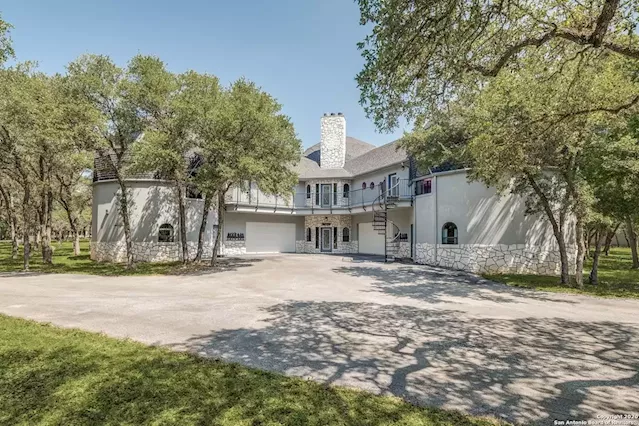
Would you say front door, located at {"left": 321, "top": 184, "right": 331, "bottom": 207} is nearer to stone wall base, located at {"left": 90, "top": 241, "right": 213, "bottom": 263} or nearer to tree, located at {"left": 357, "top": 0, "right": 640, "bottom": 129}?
stone wall base, located at {"left": 90, "top": 241, "right": 213, "bottom": 263}

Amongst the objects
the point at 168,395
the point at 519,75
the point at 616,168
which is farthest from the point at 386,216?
the point at 168,395

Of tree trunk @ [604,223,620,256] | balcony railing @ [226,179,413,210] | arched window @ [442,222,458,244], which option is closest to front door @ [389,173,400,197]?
balcony railing @ [226,179,413,210]

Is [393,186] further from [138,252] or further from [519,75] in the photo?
[138,252]

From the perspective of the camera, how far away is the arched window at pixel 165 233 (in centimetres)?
2103

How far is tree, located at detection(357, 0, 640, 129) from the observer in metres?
4.95

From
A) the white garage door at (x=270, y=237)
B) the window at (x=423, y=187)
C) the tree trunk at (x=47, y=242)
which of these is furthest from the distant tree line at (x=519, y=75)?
the tree trunk at (x=47, y=242)

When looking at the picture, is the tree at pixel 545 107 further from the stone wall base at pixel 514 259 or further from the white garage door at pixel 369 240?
the white garage door at pixel 369 240

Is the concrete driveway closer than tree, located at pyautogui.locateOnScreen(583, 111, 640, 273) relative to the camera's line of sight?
Yes

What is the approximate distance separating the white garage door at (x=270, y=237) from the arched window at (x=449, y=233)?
572 inches

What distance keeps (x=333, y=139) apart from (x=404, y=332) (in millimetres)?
24312

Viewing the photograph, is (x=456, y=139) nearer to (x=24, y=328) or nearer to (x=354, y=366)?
(x=354, y=366)

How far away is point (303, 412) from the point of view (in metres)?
3.48

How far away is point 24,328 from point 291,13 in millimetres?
9521

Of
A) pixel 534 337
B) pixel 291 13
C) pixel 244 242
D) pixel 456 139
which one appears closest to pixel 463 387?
pixel 534 337
